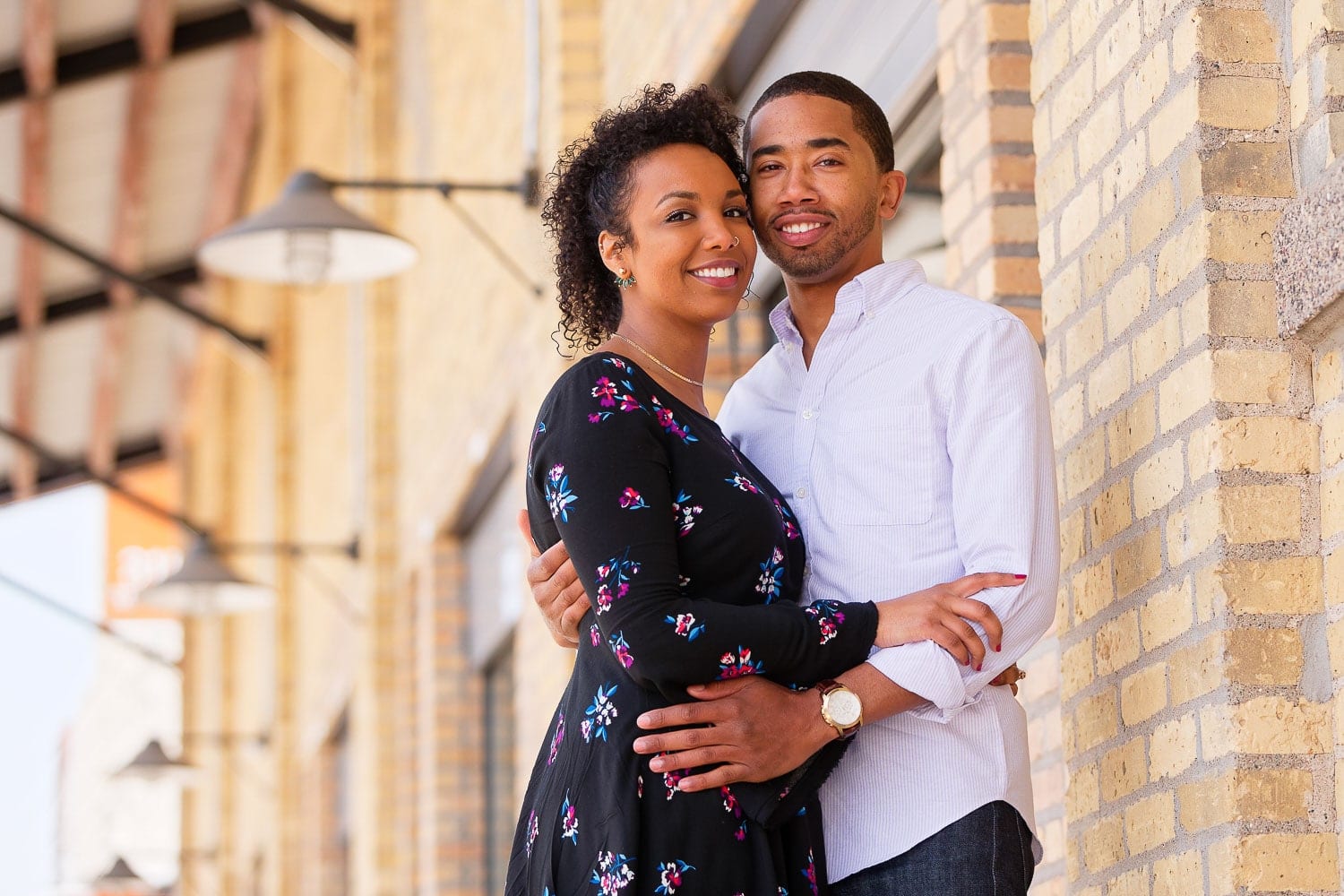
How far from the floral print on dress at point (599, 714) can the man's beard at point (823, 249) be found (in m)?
0.70

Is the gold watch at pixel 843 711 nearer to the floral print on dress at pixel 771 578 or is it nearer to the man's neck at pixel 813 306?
the floral print on dress at pixel 771 578

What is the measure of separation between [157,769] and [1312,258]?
11717mm

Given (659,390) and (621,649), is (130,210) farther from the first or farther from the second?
(621,649)

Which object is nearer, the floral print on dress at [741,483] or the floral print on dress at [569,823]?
the floral print on dress at [569,823]

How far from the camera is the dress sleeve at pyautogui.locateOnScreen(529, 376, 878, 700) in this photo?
7.65 ft

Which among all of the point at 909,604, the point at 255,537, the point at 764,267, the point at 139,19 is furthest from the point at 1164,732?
the point at 255,537

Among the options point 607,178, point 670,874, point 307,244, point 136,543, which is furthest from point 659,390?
point 136,543

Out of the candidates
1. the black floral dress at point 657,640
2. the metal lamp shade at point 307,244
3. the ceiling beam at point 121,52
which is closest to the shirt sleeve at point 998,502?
the black floral dress at point 657,640

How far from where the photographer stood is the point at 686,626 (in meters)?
2.32

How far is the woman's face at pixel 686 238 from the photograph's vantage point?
2.67 m

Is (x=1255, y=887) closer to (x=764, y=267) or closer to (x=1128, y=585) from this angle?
(x=1128, y=585)

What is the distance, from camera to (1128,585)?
8.89 ft

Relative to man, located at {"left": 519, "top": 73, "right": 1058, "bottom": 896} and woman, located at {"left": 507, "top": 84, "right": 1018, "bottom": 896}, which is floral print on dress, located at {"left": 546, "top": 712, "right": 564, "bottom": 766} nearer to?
woman, located at {"left": 507, "top": 84, "right": 1018, "bottom": 896}

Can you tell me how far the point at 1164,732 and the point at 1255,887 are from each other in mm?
281
